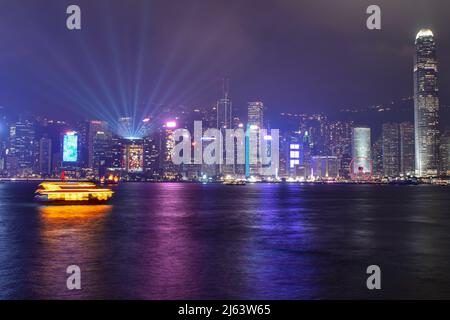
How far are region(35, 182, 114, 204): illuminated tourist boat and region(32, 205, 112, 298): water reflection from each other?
3117 cm

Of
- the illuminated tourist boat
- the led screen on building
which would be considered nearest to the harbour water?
the illuminated tourist boat

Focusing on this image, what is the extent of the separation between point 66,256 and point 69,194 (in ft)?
174

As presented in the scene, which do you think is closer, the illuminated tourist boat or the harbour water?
the harbour water

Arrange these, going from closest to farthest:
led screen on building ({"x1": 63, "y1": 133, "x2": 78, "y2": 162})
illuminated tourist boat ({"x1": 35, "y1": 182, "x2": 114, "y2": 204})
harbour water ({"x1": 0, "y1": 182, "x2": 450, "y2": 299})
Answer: harbour water ({"x1": 0, "y1": 182, "x2": 450, "y2": 299}) < illuminated tourist boat ({"x1": 35, "y1": 182, "x2": 114, "y2": 204}) < led screen on building ({"x1": 63, "y1": 133, "x2": 78, "y2": 162})

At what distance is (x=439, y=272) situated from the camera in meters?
23.1

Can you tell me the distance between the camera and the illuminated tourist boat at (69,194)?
77375 mm

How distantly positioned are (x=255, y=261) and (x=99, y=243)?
12.3 metres

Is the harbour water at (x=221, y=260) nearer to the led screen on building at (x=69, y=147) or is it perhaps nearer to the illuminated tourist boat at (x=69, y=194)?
the illuminated tourist boat at (x=69, y=194)

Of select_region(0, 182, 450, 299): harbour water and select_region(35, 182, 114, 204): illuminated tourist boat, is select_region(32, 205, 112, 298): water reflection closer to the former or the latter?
select_region(0, 182, 450, 299): harbour water

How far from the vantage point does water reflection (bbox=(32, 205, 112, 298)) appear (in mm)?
19062

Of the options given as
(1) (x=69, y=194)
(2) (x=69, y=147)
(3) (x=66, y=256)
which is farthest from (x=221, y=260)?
(2) (x=69, y=147)

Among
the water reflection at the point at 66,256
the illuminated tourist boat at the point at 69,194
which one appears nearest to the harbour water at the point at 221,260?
the water reflection at the point at 66,256
